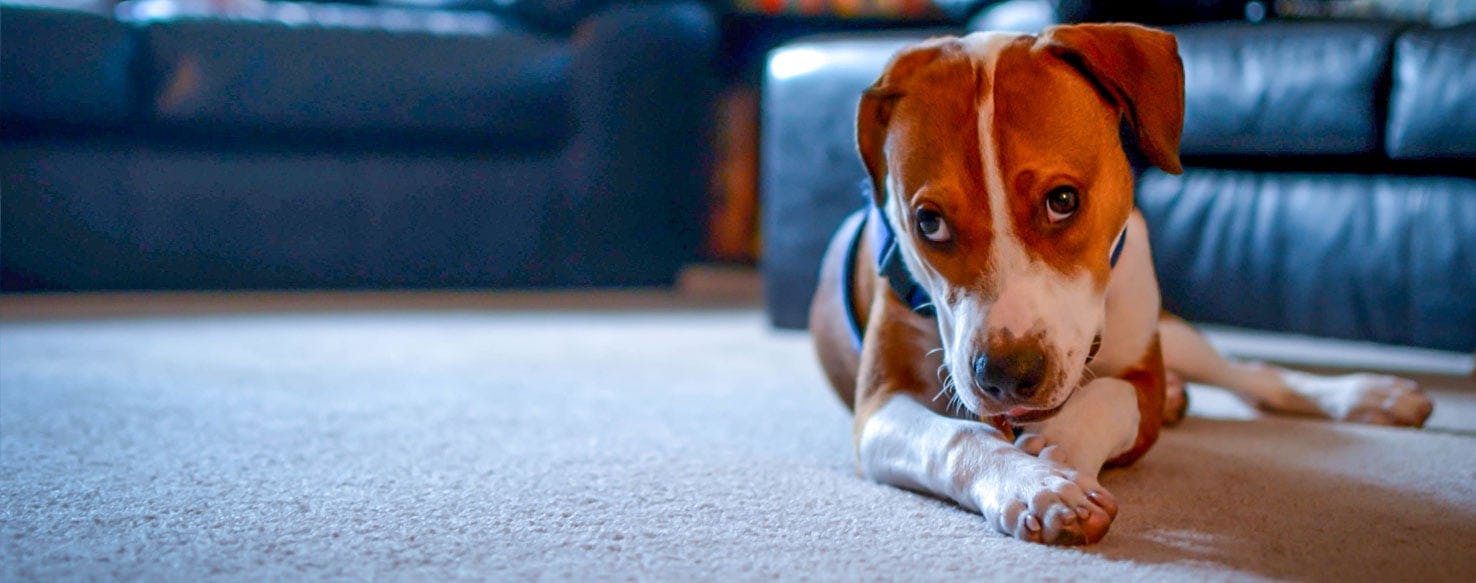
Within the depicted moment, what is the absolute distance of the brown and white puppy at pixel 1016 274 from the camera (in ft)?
4.37

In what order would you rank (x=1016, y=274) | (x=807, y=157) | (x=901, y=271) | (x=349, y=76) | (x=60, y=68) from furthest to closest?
(x=349, y=76), (x=60, y=68), (x=807, y=157), (x=901, y=271), (x=1016, y=274)

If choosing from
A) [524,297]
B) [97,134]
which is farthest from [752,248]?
[97,134]

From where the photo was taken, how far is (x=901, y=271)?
5.34 ft

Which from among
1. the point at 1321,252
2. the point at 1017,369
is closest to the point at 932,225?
the point at 1017,369

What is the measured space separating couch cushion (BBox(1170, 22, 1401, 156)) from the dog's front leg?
98 centimetres

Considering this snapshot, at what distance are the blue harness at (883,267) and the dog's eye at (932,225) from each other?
0.14 meters

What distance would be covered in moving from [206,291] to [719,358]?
1.81 meters

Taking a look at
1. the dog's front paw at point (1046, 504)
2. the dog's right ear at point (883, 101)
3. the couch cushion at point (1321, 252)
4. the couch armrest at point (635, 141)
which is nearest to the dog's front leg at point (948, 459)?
the dog's front paw at point (1046, 504)

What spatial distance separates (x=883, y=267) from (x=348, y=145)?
2403 mm

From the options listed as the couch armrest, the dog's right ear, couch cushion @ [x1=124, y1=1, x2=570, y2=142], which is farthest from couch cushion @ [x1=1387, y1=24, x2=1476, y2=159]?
couch cushion @ [x1=124, y1=1, x2=570, y2=142]

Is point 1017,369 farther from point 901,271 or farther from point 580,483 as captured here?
point 580,483

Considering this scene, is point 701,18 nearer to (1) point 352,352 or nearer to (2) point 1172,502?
(1) point 352,352

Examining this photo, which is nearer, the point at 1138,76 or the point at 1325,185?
the point at 1138,76

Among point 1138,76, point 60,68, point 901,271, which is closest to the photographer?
point 1138,76
